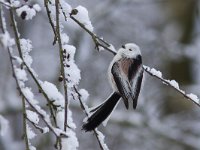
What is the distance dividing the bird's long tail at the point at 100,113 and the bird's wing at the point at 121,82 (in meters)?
0.05

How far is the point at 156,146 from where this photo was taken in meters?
3.86

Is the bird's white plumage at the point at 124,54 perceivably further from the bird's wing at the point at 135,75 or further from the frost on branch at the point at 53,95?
the frost on branch at the point at 53,95

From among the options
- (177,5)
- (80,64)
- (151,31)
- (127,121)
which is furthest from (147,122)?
(177,5)

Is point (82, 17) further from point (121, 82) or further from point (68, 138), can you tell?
point (68, 138)

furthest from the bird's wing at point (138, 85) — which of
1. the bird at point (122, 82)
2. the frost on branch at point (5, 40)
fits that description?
the frost on branch at point (5, 40)

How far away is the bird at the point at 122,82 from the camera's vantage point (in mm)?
963

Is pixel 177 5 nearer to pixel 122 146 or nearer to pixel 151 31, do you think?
pixel 151 31

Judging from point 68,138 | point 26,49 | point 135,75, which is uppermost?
point 135,75

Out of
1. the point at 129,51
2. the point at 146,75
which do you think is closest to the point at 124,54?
the point at 129,51

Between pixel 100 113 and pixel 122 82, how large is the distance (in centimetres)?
7

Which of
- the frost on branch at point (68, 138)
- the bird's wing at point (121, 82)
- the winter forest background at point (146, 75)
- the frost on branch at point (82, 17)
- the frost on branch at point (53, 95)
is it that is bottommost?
the frost on branch at point (68, 138)

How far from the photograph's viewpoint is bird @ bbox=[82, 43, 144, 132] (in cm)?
96

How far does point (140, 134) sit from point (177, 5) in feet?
5.33

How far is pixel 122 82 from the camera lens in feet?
3.19
